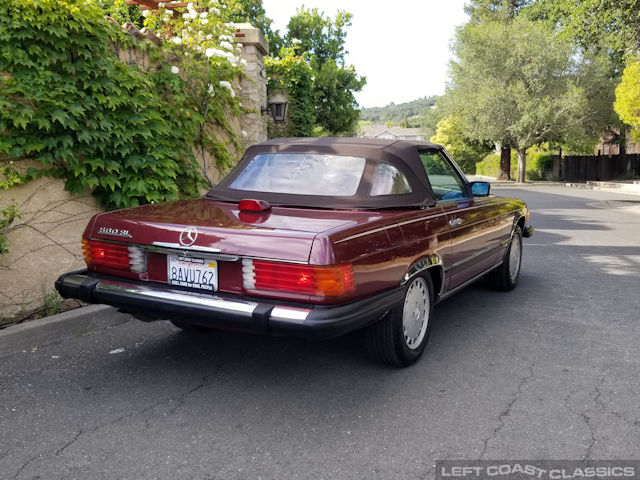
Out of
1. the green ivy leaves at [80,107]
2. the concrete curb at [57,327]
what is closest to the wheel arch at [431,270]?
the concrete curb at [57,327]

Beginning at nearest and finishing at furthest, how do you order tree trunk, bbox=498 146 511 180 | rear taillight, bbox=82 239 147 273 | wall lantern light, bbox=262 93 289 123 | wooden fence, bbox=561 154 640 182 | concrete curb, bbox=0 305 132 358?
rear taillight, bbox=82 239 147 273 → concrete curb, bbox=0 305 132 358 → wall lantern light, bbox=262 93 289 123 → wooden fence, bbox=561 154 640 182 → tree trunk, bbox=498 146 511 180

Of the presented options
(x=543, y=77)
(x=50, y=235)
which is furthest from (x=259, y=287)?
(x=543, y=77)

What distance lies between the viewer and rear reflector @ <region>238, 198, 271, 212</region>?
346 cm

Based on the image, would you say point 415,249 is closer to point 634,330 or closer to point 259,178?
point 259,178

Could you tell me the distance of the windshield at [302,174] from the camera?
12.3 feet

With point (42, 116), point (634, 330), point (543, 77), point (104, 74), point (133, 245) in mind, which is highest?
point (543, 77)

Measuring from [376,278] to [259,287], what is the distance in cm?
68

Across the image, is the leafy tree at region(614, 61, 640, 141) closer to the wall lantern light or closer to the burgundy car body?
the wall lantern light

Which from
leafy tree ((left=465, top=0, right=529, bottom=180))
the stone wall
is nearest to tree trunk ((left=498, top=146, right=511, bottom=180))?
leafy tree ((left=465, top=0, right=529, bottom=180))

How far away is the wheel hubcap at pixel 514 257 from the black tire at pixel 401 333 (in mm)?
2324

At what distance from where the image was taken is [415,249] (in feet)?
11.6

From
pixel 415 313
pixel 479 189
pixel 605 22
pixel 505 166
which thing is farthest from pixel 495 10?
pixel 415 313

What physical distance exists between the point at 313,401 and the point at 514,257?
11.7 feet

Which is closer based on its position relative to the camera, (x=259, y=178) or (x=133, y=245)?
(x=133, y=245)
